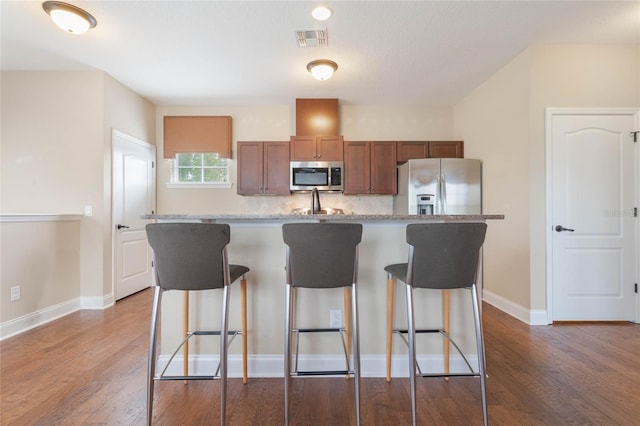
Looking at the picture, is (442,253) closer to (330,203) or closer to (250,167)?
(330,203)

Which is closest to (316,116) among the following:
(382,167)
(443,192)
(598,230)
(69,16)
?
(382,167)

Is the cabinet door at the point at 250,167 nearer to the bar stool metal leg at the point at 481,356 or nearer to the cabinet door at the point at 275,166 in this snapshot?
the cabinet door at the point at 275,166

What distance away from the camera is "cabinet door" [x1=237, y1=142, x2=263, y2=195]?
169 inches

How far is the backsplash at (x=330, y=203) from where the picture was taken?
15.0 ft

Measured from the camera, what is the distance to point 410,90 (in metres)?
4.01

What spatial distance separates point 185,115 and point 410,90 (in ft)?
11.0

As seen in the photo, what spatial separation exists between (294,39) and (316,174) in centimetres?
182

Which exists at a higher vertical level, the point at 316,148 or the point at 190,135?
the point at 190,135

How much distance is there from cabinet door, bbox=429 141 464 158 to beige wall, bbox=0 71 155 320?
4.20m

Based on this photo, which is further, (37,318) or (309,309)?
(37,318)

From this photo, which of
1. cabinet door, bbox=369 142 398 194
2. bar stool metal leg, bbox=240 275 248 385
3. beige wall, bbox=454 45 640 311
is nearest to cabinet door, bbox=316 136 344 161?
cabinet door, bbox=369 142 398 194

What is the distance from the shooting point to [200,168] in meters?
4.67

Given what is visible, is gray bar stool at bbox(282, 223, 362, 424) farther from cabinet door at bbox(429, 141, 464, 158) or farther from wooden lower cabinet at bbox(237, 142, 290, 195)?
cabinet door at bbox(429, 141, 464, 158)

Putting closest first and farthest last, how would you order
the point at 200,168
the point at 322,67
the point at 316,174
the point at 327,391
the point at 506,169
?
1. the point at 327,391
2. the point at 322,67
3. the point at 506,169
4. the point at 316,174
5. the point at 200,168
